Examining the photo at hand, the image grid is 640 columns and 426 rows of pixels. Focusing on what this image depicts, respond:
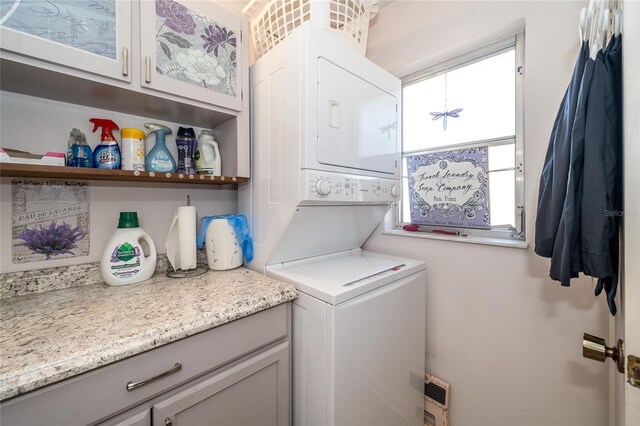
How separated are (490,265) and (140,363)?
182 centimetres

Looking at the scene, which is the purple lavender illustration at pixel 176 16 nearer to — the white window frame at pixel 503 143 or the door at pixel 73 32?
the door at pixel 73 32

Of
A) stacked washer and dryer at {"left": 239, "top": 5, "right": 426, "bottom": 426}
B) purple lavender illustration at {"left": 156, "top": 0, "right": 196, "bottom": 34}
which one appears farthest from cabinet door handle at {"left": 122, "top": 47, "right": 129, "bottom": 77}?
stacked washer and dryer at {"left": 239, "top": 5, "right": 426, "bottom": 426}

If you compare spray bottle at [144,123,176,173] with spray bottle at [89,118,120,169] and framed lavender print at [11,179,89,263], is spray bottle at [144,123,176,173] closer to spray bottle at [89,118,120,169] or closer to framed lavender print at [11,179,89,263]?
spray bottle at [89,118,120,169]

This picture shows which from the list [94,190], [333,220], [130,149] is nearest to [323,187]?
[333,220]

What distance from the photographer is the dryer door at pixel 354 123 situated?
1.34m

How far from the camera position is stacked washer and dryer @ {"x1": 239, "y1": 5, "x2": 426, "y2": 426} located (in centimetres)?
119

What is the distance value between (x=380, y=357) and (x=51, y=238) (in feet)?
5.88

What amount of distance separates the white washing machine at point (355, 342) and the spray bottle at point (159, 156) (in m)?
0.84

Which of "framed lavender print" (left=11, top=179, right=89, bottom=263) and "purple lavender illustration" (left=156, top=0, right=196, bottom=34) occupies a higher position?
"purple lavender illustration" (left=156, top=0, right=196, bottom=34)

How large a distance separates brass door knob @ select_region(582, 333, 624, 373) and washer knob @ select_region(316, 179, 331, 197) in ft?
3.42

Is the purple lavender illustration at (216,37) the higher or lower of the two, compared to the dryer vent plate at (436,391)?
higher

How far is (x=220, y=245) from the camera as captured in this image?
5.18ft

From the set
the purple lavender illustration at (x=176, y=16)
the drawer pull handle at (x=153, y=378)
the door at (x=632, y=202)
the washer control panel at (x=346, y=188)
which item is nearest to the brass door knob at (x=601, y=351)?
the door at (x=632, y=202)

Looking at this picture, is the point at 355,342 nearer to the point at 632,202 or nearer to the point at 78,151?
the point at 632,202
